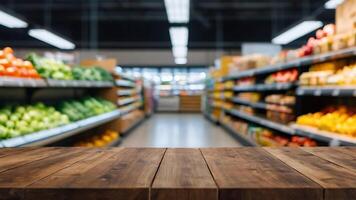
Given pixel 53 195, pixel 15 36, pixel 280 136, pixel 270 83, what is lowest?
pixel 280 136

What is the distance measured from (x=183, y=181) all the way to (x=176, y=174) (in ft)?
0.29

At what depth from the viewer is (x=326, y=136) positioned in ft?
11.1

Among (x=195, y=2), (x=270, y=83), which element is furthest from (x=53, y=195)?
(x=195, y=2)

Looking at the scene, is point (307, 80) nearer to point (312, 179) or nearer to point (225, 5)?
point (312, 179)

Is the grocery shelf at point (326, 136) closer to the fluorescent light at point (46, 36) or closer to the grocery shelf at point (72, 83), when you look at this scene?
the grocery shelf at point (72, 83)

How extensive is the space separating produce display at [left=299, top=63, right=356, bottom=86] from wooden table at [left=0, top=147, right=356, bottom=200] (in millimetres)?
2052

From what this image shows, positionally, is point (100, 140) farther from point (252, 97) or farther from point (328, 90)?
point (328, 90)

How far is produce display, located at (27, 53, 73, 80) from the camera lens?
410 cm

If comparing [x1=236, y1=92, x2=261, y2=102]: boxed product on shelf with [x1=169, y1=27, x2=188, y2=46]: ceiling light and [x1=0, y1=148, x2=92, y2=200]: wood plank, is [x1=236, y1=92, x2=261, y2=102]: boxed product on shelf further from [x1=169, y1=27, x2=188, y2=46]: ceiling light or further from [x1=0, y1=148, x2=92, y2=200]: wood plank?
[x1=0, y1=148, x2=92, y2=200]: wood plank

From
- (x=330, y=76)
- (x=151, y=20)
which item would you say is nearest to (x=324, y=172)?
(x=330, y=76)

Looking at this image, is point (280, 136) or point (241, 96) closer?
point (280, 136)

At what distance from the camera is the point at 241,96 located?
812cm

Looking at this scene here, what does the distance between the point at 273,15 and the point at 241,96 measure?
26.2 ft

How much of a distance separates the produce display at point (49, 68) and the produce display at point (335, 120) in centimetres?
293
